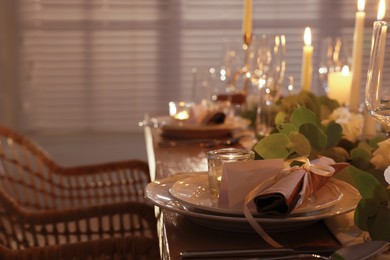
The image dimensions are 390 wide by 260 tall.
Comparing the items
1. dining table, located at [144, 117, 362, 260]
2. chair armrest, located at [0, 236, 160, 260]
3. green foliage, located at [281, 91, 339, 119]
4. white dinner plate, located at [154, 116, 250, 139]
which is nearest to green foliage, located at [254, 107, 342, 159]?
dining table, located at [144, 117, 362, 260]

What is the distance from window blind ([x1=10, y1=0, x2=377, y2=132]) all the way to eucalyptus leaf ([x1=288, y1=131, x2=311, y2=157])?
2.48 m

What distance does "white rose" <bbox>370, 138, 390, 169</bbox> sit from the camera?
1291 millimetres

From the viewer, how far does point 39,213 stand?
1938mm

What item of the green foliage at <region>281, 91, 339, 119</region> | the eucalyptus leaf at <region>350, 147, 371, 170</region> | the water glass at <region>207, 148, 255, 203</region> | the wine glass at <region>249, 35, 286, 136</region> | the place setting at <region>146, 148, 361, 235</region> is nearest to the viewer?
the place setting at <region>146, 148, 361, 235</region>

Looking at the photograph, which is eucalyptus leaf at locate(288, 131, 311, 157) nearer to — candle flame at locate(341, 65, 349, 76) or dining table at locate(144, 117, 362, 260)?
dining table at locate(144, 117, 362, 260)

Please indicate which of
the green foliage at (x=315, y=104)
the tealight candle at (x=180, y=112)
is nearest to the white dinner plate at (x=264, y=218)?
the green foliage at (x=315, y=104)

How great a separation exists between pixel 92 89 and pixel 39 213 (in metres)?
1.90

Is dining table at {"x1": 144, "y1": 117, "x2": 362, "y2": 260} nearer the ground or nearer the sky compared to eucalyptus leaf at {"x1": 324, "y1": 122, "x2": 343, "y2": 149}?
nearer the ground

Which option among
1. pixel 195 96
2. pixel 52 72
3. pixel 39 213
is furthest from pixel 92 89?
pixel 39 213

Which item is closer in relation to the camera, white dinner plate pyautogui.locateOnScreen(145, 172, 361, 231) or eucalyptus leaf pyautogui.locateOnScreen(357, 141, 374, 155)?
white dinner plate pyautogui.locateOnScreen(145, 172, 361, 231)

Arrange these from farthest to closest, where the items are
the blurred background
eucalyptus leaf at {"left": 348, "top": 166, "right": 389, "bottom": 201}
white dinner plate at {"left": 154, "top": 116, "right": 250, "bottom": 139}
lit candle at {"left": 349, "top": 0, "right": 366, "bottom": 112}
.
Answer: the blurred background → white dinner plate at {"left": 154, "top": 116, "right": 250, "bottom": 139} → lit candle at {"left": 349, "top": 0, "right": 366, "bottom": 112} → eucalyptus leaf at {"left": 348, "top": 166, "right": 389, "bottom": 201}

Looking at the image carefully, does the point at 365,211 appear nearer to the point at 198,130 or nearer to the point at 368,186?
the point at 368,186

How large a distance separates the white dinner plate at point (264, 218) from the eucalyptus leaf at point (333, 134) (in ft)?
0.24

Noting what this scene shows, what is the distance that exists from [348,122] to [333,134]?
0.39 metres
